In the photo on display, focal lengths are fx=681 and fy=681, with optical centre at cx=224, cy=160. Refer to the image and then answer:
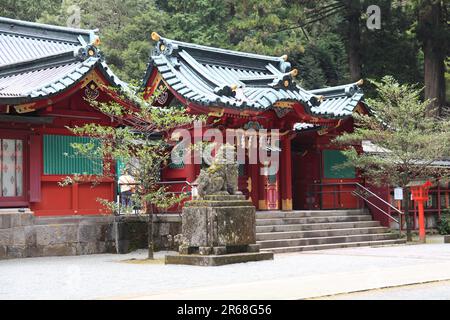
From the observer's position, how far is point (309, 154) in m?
27.0

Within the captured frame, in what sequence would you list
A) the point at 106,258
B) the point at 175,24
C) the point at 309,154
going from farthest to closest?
1. the point at 175,24
2. the point at 309,154
3. the point at 106,258

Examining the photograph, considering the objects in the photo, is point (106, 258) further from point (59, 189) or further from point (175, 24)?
point (175, 24)

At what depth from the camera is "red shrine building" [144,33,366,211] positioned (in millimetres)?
22562

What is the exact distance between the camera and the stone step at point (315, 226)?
68.7ft

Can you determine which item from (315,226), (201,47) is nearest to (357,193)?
(315,226)

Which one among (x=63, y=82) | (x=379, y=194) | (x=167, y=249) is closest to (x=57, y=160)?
(x=63, y=82)

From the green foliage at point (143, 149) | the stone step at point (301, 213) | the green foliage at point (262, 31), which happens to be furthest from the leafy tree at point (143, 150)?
the green foliage at point (262, 31)

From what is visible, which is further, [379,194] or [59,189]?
[379,194]

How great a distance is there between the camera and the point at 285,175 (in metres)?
24.8

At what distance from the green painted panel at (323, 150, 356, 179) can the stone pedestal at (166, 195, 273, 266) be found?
34.8ft

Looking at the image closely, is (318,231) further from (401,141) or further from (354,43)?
(354,43)

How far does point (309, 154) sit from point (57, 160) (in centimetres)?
1068

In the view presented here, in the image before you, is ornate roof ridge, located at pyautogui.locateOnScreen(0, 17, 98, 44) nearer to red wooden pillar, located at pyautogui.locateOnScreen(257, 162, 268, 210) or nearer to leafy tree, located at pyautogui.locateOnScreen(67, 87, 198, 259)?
red wooden pillar, located at pyautogui.locateOnScreen(257, 162, 268, 210)

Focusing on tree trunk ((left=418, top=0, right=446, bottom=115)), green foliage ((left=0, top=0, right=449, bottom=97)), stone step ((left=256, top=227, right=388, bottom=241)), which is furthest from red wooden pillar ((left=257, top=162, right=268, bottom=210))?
green foliage ((left=0, top=0, right=449, bottom=97))
